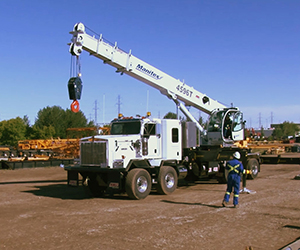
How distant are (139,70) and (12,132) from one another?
4833 centimetres

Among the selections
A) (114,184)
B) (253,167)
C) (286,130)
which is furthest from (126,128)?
(286,130)

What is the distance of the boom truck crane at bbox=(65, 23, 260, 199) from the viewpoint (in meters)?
12.8

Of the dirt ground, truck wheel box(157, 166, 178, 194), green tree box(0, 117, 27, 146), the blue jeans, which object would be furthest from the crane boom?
green tree box(0, 117, 27, 146)

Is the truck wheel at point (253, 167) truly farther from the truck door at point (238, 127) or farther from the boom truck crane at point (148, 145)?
the truck door at point (238, 127)

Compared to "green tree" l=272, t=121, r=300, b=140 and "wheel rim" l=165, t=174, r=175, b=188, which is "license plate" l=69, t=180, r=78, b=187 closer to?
"wheel rim" l=165, t=174, r=175, b=188

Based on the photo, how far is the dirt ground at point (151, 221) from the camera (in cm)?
743

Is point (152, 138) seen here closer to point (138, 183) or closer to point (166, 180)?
point (166, 180)

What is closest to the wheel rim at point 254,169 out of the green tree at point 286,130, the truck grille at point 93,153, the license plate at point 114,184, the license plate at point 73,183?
the license plate at point 114,184

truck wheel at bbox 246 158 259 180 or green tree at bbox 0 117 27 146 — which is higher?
green tree at bbox 0 117 27 146

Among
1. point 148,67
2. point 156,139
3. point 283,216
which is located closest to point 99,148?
point 156,139

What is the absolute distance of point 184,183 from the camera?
18.2m

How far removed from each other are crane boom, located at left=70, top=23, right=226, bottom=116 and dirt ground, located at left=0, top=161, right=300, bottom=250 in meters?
5.62

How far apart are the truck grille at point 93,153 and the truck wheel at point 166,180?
7.71ft

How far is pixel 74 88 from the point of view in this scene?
12914mm
